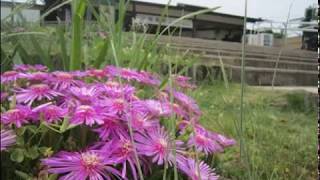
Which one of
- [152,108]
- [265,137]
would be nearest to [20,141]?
[152,108]

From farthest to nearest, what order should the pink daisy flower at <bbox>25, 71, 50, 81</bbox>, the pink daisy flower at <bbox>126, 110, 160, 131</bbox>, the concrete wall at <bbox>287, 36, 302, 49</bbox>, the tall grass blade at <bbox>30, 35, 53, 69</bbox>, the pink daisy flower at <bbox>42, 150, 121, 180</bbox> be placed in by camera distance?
the tall grass blade at <bbox>30, 35, 53, 69</bbox> → the concrete wall at <bbox>287, 36, 302, 49</bbox> → the pink daisy flower at <bbox>25, 71, 50, 81</bbox> → the pink daisy flower at <bbox>126, 110, 160, 131</bbox> → the pink daisy flower at <bbox>42, 150, 121, 180</bbox>

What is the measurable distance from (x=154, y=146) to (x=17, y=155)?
0.66ft

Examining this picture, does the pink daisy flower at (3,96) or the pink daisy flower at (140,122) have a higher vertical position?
the pink daisy flower at (3,96)

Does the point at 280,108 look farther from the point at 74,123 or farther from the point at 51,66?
the point at 74,123

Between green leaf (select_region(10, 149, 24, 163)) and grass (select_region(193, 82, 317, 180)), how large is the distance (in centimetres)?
33

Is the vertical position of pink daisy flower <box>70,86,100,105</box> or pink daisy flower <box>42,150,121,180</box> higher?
pink daisy flower <box>70,86,100,105</box>

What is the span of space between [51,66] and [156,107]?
0.45m

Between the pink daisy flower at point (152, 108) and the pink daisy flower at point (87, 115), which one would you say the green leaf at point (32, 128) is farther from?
the pink daisy flower at point (152, 108)

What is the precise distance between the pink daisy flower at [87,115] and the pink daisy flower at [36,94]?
8cm

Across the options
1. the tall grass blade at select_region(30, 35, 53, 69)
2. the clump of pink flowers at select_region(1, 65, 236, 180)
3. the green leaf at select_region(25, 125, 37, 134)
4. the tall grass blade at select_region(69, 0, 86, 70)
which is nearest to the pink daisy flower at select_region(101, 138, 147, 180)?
the clump of pink flowers at select_region(1, 65, 236, 180)

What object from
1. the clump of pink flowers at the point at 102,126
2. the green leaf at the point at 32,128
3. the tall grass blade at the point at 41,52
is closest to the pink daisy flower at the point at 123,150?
the clump of pink flowers at the point at 102,126

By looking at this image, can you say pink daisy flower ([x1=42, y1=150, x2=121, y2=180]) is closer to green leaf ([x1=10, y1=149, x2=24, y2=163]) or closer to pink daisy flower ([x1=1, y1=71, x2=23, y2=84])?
green leaf ([x1=10, y1=149, x2=24, y2=163])

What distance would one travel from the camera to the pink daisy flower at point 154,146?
2.40ft

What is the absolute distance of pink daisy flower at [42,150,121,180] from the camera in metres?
0.66
